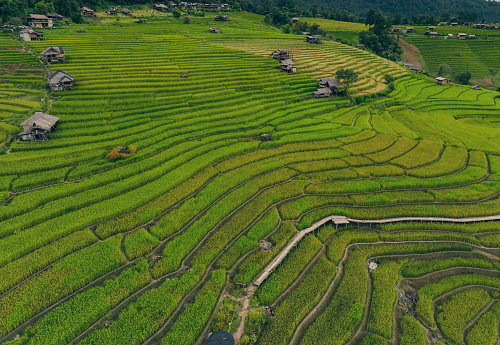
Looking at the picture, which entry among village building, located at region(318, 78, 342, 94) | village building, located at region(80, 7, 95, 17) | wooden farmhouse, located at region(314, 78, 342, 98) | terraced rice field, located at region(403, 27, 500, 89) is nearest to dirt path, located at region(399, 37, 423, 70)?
terraced rice field, located at region(403, 27, 500, 89)

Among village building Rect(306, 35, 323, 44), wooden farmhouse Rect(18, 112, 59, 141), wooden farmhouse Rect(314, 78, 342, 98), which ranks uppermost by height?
village building Rect(306, 35, 323, 44)

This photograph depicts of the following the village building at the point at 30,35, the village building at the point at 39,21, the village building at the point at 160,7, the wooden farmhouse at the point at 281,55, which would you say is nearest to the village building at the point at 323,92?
the wooden farmhouse at the point at 281,55

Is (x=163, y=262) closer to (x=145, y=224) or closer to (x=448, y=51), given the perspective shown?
(x=145, y=224)

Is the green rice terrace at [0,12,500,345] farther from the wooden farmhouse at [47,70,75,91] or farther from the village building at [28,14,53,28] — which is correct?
the village building at [28,14,53,28]

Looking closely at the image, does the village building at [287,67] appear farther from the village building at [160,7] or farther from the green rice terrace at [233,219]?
the village building at [160,7]

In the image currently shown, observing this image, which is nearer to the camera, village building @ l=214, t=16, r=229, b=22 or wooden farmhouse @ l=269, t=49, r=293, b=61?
wooden farmhouse @ l=269, t=49, r=293, b=61
